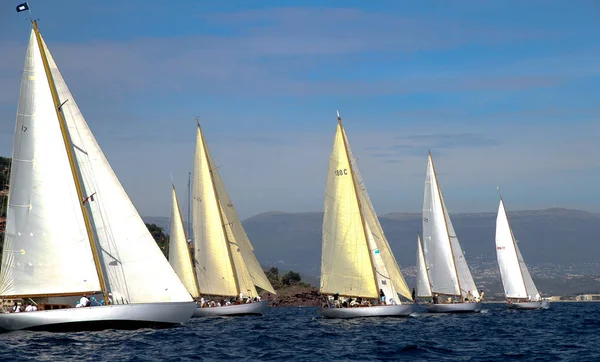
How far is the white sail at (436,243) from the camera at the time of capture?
80562mm

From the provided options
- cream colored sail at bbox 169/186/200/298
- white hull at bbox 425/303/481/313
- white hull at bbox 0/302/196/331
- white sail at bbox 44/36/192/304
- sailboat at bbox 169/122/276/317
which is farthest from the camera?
white hull at bbox 425/303/481/313

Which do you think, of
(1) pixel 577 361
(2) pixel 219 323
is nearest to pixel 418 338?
(1) pixel 577 361

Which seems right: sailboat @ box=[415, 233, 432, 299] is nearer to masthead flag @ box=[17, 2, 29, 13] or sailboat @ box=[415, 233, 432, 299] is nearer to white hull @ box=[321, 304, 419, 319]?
white hull @ box=[321, 304, 419, 319]

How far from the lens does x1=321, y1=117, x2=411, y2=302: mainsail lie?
205ft

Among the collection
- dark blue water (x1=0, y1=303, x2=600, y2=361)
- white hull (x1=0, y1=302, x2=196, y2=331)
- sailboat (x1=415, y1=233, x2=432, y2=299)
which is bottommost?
dark blue water (x1=0, y1=303, x2=600, y2=361)

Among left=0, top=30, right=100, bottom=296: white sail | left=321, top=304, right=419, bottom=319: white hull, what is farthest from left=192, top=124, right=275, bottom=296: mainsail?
left=0, top=30, right=100, bottom=296: white sail

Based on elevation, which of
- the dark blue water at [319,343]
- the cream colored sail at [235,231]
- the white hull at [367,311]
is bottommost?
the dark blue water at [319,343]

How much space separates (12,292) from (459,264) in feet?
150

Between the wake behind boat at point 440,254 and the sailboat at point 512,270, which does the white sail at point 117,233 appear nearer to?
the wake behind boat at point 440,254

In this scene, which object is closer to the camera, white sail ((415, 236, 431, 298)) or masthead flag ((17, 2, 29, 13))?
masthead flag ((17, 2, 29, 13))

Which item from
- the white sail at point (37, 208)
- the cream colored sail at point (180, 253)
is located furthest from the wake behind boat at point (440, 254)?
the white sail at point (37, 208)

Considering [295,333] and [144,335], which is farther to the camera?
[295,333]

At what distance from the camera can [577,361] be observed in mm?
37000

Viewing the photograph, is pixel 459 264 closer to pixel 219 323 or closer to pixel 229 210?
pixel 229 210
